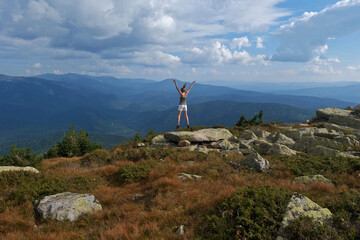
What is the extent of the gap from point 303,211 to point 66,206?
23.6 ft

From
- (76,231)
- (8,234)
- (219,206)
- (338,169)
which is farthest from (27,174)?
(338,169)

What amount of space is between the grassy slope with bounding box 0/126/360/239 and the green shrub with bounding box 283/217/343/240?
0.26m

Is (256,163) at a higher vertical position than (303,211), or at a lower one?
lower

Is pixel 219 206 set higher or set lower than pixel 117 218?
higher

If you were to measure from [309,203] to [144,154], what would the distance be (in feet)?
33.6

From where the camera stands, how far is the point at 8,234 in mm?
5680

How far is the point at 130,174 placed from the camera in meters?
10.4

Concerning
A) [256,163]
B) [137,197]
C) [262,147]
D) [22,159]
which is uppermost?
[256,163]

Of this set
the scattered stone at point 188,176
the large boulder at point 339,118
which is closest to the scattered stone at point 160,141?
the scattered stone at point 188,176

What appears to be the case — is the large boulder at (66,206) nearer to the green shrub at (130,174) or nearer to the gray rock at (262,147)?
the green shrub at (130,174)

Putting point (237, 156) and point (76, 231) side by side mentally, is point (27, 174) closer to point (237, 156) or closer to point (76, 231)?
point (76, 231)

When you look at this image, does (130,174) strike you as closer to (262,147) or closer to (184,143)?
(184,143)

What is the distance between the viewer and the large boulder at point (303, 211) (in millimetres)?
4902

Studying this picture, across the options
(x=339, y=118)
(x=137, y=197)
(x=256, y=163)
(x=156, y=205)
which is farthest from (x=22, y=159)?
(x=339, y=118)
